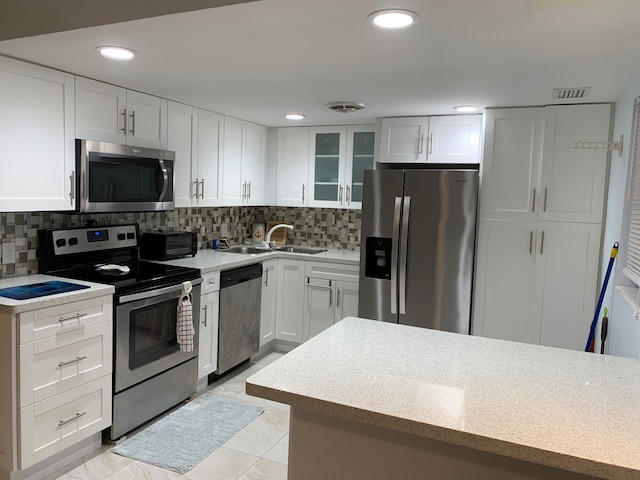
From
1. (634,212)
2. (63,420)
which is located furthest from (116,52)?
(634,212)

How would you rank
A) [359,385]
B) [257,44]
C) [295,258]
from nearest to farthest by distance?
[359,385] < [257,44] < [295,258]

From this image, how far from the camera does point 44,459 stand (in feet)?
7.78

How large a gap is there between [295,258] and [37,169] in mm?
2158

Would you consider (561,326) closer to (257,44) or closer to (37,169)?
(257,44)

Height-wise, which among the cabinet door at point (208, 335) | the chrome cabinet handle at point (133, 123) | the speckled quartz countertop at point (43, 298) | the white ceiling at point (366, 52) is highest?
the white ceiling at point (366, 52)

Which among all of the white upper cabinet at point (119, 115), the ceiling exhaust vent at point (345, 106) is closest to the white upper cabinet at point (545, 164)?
the ceiling exhaust vent at point (345, 106)

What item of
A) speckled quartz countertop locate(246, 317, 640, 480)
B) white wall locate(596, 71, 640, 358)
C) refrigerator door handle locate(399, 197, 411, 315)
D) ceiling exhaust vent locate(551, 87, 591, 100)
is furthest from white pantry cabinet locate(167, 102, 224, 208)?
white wall locate(596, 71, 640, 358)

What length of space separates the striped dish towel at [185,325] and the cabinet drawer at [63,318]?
49cm

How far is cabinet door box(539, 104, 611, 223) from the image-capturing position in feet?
10.3

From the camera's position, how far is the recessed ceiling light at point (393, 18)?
1702 millimetres

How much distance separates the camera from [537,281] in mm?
3359

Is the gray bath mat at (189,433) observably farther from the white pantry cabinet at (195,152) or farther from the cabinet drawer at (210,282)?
the white pantry cabinet at (195,152)

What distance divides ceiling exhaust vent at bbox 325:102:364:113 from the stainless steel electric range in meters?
1.50

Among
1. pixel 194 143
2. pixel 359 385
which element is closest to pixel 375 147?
pixel 194 143
